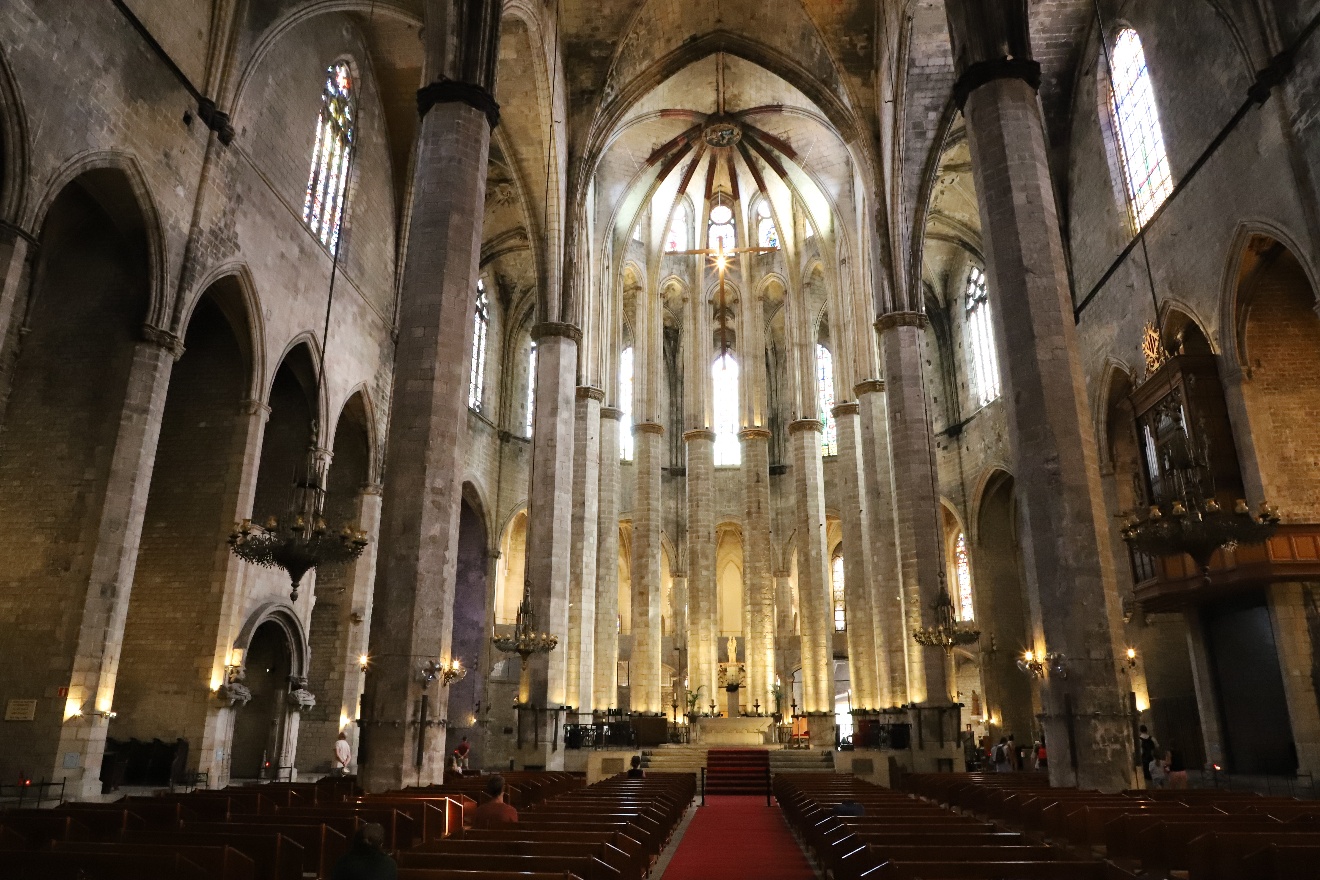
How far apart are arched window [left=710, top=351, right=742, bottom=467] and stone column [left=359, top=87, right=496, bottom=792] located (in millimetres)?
23435

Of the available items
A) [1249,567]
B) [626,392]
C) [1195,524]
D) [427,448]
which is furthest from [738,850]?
[626,392]

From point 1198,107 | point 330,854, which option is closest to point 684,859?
point 330,854

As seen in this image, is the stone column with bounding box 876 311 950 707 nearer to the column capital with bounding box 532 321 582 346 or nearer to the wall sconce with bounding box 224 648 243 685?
the column capital with bounding box 532 321 582 346

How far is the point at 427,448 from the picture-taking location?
41.4 feet

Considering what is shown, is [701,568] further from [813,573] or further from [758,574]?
[813,573]

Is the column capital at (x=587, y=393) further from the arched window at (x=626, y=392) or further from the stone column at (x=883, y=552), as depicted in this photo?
the arched window at (x=626, y=392)

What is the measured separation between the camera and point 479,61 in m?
14.9

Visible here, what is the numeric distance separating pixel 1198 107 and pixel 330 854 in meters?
19.2

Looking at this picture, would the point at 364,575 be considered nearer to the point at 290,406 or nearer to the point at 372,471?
the point at 372,471

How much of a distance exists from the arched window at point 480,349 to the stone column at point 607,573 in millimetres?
4794

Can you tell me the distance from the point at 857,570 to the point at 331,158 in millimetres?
18406

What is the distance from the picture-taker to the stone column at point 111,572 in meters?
13.0

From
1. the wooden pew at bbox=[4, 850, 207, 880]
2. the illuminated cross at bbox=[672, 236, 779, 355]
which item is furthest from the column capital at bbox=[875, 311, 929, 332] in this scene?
the wooden pew at bbox=[4, 850, 207, 880]

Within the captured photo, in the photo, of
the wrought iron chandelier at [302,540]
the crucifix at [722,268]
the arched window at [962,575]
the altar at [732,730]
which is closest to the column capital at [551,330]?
the crucifix at [722,268]
